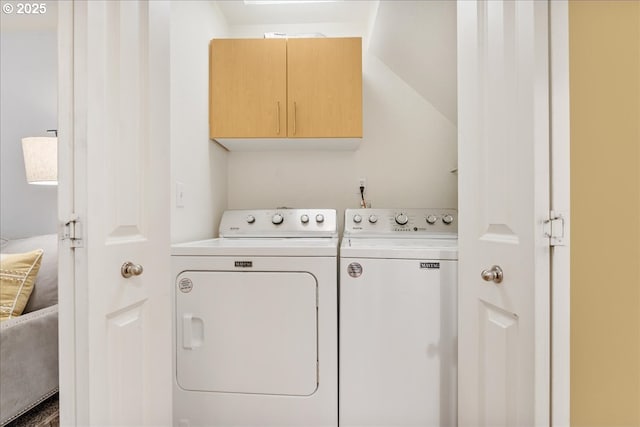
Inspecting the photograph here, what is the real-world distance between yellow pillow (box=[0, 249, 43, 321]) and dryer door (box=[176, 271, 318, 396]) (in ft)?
2.41

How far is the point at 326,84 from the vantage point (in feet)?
6.32

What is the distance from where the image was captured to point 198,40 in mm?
1797

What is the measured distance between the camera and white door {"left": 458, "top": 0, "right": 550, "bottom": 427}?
0.73m

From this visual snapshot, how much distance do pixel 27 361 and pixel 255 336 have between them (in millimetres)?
901

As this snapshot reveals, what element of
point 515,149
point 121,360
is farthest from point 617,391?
point 121,360

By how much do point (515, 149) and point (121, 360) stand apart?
1175mm

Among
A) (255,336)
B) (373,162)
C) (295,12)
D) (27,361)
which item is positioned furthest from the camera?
(373,162)

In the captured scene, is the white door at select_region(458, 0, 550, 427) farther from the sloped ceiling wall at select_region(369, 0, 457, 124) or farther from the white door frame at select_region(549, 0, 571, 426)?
the sloped ceiling wall at select_region(369, 0, 457, 124)

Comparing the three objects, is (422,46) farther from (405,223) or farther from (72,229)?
(72,229)

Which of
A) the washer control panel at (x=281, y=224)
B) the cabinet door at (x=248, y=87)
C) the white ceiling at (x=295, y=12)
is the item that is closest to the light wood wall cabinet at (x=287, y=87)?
the cabinet door at (x=248, y=87)

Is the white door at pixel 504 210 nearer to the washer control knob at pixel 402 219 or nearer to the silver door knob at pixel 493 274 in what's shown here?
the silver door knob at pixel 493 274

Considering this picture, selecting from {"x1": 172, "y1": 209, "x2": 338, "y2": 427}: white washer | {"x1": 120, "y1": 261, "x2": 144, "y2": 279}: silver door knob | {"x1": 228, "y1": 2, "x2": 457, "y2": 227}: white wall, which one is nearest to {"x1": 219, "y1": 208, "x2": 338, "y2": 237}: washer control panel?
{"x1": 228, "y1": 2, "x2": 457, "y2": 227}: white wall

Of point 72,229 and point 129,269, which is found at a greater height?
point 72,229

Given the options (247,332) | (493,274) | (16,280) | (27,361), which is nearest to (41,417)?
(27,361)
